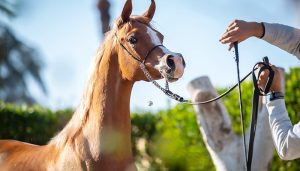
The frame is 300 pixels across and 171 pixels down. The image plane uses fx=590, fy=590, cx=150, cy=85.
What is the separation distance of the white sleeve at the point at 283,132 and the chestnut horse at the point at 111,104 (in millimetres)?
880

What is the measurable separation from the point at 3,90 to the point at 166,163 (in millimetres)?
24893

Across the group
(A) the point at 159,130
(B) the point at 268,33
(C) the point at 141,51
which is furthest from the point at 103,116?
(A) the point at 159,130

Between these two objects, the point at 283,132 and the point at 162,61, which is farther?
the point at 162,61

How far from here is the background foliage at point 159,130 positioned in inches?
380

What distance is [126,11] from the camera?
4602 mm

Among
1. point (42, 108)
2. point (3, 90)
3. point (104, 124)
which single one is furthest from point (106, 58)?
point (3, 90)

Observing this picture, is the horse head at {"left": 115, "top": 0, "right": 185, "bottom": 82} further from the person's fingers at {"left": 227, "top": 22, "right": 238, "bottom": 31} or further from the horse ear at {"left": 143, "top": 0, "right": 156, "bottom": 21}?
the person's fingers at {"left": 227, "top": 22, "right": 238, "bottom": 31}

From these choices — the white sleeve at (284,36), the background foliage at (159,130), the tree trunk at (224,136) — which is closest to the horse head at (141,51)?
the white sleeve at (284,36)

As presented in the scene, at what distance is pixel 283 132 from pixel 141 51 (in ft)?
4.65

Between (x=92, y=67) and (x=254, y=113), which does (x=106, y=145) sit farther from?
(x=254, y=113)

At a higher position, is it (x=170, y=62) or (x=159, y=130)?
(x=170, y=62)

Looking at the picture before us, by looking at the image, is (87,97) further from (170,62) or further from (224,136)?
(224,136)

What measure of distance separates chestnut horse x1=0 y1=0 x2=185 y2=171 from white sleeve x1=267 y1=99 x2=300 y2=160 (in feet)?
2.89

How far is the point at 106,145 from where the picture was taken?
427 centimetres
